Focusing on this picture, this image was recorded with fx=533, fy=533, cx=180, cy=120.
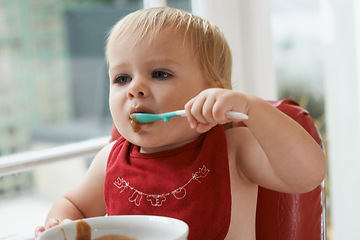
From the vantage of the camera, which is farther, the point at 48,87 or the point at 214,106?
the point at 48,87

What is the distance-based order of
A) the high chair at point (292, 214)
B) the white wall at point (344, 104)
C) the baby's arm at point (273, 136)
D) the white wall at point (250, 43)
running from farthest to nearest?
the white wall at point (344, 104), the white wall at point (250, 43), the high chair at point (292, 214), the baby's arm at point (273, 136)

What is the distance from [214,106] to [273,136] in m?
0.13

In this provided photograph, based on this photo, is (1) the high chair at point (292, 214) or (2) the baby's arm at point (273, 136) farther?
(1) the high chair at point (292, 214)

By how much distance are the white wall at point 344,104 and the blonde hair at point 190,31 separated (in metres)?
1.05

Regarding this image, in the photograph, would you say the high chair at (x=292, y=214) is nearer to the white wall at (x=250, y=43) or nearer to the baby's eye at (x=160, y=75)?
the baby's eye at (x=160, y=75)

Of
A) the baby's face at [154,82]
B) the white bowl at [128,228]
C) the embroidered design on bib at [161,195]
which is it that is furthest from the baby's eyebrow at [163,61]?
the white bowl at [128,228]

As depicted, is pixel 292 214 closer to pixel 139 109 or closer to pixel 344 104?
pixel 139 109

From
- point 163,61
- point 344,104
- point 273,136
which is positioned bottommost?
point 344,104

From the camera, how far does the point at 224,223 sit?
3.19ft

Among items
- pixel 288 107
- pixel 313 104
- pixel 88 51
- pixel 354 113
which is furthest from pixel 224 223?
pixel 313 104

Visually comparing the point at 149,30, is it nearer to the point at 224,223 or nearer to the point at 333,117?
the point at 224,223

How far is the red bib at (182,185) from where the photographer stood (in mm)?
970

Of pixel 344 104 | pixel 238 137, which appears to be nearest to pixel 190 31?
pixel 238 137

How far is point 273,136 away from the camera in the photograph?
0.87m
